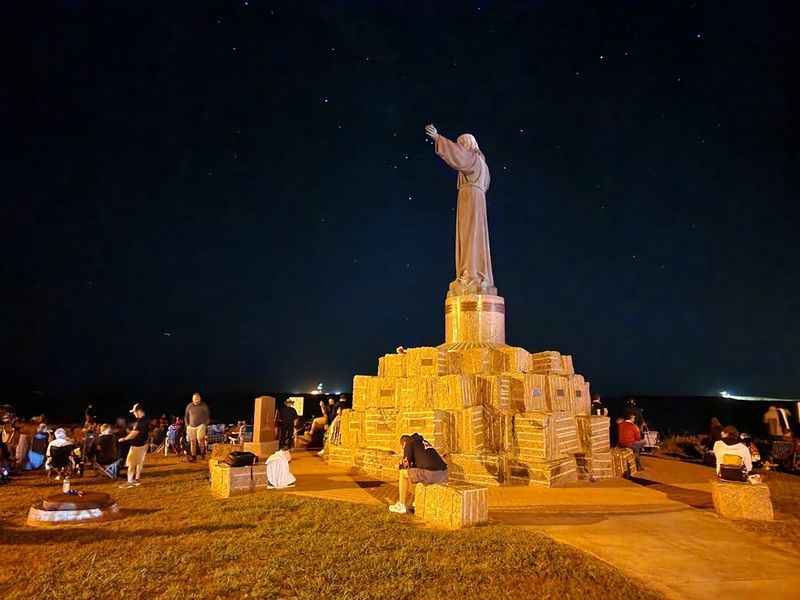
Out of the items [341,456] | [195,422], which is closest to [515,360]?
[341,456]

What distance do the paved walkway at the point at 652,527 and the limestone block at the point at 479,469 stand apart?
65 centimetres

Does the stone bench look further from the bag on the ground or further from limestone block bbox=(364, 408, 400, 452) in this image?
limestone block bbox=(364, 408, 400, 452)

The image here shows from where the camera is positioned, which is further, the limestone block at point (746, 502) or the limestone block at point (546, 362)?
the limestone block at point (546, 362)

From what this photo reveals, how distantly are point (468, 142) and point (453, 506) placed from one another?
13348mm

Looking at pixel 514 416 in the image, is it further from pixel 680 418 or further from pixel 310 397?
pixel 680 418

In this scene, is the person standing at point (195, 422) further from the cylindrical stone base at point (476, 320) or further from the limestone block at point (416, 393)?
the cylindrical stone base at point (476, 320)

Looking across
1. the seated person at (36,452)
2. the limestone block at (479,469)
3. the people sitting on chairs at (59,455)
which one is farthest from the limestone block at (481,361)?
the seated person at (36,452)

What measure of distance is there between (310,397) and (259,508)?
3337 cm

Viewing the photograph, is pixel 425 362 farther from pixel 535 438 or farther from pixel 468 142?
pixel 468 142

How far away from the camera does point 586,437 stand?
516 inches

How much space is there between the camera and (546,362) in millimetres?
14844

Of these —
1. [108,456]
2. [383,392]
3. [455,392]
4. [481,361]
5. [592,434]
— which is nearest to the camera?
[108,456]

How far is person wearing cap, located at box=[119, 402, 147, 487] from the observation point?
38.2ft

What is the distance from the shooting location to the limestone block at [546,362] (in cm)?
1481
